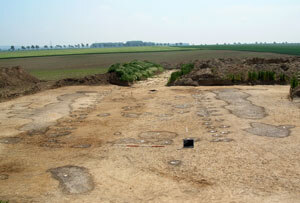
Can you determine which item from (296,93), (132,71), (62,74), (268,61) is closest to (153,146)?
(296,93)

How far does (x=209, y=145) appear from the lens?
28.8 ft

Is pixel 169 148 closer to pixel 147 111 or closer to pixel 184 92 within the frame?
pixel 147 111

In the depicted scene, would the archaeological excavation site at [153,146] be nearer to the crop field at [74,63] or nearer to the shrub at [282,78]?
the shrub at [282,78]

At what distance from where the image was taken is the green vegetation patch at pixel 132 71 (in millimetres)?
A: 23056

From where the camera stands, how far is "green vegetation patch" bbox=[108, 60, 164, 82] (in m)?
23.1

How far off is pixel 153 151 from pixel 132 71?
1650 cm

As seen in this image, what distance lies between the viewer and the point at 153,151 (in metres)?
8.55

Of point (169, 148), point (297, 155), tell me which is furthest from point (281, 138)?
point (169, 148)

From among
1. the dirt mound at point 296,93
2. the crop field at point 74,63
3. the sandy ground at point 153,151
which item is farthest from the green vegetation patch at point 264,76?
the crop field at point 74,63

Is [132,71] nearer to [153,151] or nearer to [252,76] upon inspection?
[252,76]

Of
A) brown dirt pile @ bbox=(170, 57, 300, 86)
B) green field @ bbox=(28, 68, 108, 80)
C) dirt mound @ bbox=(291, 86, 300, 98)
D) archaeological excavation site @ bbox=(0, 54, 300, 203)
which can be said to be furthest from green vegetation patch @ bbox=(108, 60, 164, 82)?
dirt mound @ bbox=(291, 86, 300, 98)

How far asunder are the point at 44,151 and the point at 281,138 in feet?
22.5

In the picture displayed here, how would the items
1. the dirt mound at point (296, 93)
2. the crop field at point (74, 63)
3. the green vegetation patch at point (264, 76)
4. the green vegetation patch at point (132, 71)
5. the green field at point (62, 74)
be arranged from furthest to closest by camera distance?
the crop field at point (74, 63) < the green field at point (62, 74) < the green vegetation patch at point (132, 71) < the green vegetation patch at point (264, 76) < the dirt mound at point (296, 93)

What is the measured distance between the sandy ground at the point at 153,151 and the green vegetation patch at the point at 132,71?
776 centimetres
